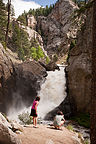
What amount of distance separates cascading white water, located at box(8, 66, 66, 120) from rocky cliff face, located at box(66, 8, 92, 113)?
77.0 inches

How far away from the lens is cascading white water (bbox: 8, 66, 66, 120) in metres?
18.0

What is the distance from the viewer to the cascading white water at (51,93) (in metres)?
18.9

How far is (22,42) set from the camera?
46.5 metres

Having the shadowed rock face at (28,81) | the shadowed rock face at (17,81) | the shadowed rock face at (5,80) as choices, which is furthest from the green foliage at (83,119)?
the shadowed rock face at (5,80)

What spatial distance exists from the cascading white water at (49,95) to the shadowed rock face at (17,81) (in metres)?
0.76

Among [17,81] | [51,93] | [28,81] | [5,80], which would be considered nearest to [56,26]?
[28,81]

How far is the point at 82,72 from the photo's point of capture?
17672 millimetres

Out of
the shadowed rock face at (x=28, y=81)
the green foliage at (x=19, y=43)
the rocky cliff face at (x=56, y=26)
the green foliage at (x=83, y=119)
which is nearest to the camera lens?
the green foliage at (x=83, y=119)

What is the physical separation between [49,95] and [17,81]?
517cm

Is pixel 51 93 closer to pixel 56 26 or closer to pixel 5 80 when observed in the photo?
pixel 5 80

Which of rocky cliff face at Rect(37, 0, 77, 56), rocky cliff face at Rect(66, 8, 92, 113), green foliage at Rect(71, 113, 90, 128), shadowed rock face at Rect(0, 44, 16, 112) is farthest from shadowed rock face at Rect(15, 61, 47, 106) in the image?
rocky cliff face at Rect(37, 0, 77, 56)

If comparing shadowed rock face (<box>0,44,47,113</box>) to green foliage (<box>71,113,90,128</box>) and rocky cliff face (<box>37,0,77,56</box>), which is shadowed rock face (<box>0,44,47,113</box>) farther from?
rocky cliff face (<box>37,0,77,56</box>)

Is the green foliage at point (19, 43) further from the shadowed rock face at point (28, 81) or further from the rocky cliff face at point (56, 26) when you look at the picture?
the rocky cliff face at point (56, 26)

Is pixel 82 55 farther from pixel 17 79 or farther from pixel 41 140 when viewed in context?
pixel 41 140
